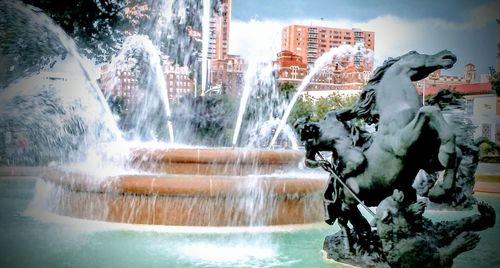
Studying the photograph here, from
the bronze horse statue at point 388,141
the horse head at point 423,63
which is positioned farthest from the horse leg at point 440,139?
the horse head at point 423,63

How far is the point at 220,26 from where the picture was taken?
1970 centimetres

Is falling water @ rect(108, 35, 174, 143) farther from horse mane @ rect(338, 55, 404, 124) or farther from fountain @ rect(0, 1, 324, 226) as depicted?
horse mane @ rect(338, 55, 404, 124)

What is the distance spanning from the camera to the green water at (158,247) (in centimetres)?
458

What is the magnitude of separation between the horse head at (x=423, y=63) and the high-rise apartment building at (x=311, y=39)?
32.4 ft

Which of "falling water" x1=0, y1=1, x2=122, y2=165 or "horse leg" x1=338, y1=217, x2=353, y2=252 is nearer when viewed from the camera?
"horse leg" x1=338, y1=217, x2=353, y2=252

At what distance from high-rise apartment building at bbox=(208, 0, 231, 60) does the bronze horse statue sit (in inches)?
599

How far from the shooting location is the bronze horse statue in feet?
12.7

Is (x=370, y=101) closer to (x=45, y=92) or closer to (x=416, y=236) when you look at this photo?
(x=416, y=236)

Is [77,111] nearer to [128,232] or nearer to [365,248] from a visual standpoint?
[128,232]

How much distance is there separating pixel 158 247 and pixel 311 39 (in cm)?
1346

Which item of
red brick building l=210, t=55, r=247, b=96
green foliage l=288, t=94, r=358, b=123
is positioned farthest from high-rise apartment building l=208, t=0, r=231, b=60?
green foliage l=288, t=94, r=358, b=123

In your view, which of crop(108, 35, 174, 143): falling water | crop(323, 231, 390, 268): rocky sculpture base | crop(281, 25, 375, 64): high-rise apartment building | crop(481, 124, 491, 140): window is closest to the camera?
crop(323, 231, 390, 268): rocky sculpture base

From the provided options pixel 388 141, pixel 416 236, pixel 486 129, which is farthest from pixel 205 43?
pixel 416 236

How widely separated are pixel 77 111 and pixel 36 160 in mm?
2261
